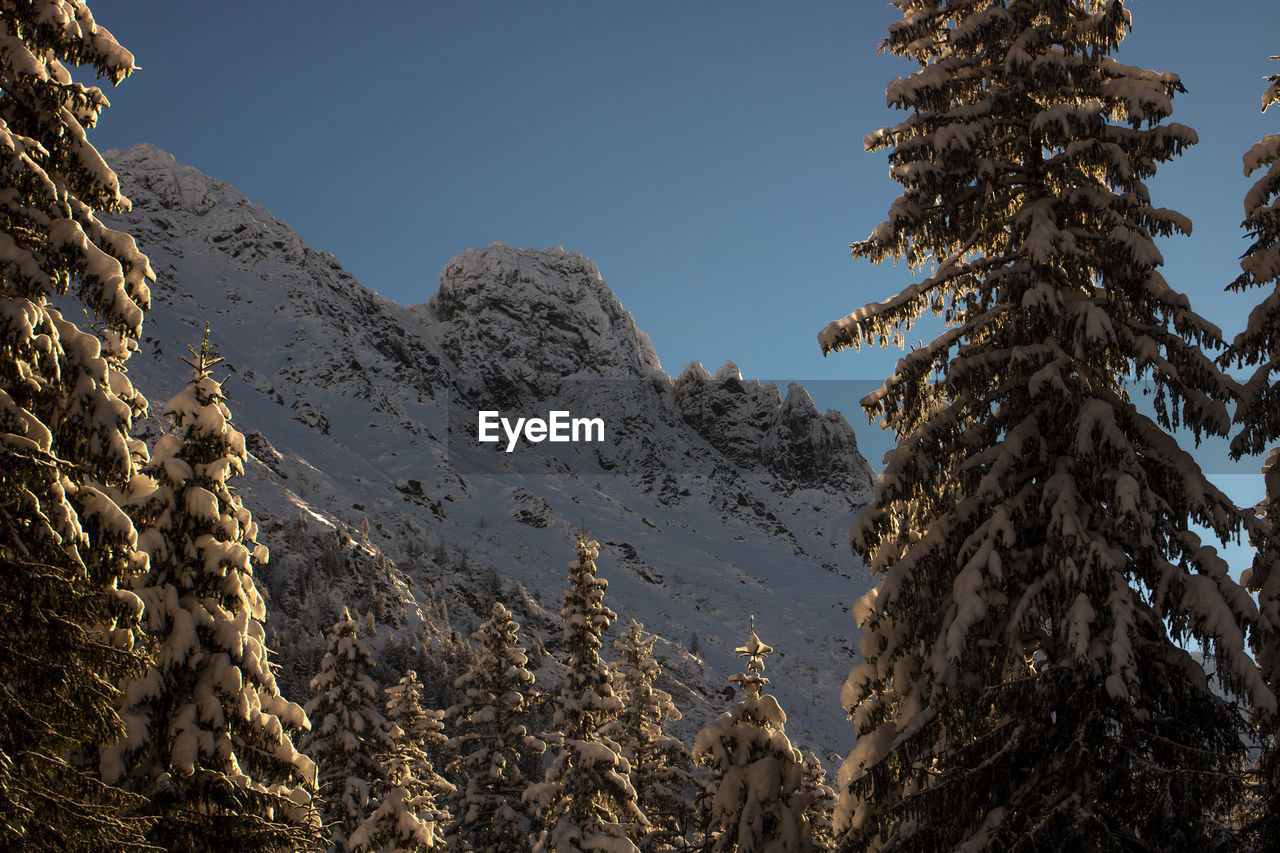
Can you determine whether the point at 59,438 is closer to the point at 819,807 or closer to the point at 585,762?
the point at 585,762

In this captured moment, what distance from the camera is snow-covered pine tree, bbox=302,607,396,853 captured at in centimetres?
1856

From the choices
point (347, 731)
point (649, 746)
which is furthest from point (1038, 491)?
point (649, 746)

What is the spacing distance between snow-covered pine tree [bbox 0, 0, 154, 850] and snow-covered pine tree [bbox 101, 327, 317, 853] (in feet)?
2.63

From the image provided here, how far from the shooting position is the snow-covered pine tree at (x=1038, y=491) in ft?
20.7

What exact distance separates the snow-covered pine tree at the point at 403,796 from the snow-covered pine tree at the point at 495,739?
1478mm

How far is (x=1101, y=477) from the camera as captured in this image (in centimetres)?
677

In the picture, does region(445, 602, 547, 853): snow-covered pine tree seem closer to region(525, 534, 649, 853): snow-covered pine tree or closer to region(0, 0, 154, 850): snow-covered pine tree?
region(525, 534, 649, 853): snow-covered pine tree

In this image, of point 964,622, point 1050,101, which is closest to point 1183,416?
point 964,622

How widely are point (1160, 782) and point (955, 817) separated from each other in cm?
153

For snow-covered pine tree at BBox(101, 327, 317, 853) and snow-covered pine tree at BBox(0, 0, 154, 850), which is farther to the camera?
snow-covered pine tree at BBox(101, 327, 317, 853)

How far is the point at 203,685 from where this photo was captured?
8.80 meters

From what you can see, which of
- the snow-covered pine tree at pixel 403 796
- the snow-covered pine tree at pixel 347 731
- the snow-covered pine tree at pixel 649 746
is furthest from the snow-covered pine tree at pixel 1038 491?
the snow-covered pine tree at pixel 649 746

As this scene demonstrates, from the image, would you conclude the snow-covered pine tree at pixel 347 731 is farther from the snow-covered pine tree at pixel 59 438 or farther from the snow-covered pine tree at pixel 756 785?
the snow-covered pine tree at pixel 59 438

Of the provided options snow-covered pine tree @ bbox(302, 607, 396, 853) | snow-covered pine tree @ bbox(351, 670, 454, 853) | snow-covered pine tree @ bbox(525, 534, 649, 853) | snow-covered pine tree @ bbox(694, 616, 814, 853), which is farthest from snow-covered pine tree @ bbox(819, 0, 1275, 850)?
snow-covered pine tree @ bbox(302, 607, 396, 853)
